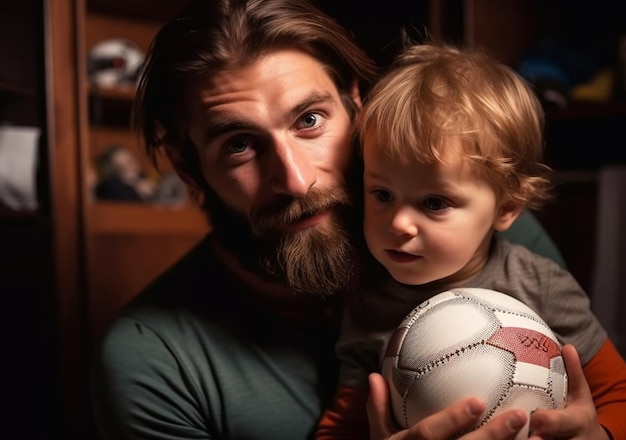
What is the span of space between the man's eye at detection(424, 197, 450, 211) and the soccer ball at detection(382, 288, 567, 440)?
5.1 inches

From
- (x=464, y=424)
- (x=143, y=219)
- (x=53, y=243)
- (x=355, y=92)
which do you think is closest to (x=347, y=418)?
(x=464, y=424)

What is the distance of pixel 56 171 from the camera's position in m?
2.39

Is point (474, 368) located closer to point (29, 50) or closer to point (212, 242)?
point (212, 242)

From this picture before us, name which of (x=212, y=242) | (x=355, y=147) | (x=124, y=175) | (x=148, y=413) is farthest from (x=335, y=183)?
(x=124, y=175)

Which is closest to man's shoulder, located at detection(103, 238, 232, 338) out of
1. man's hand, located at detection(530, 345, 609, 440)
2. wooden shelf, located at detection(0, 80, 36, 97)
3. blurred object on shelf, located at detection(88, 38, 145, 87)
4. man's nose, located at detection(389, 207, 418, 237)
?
man's nose, located at detection(389, 207, 418, 237)

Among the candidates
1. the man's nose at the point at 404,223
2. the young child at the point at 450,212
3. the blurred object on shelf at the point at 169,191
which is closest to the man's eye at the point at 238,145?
the young child at the point at 450,212

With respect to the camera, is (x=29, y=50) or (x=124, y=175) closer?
(x=29, y=50)

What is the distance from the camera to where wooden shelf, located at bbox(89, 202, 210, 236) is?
254 centimetres

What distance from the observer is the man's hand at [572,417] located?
1.00 metres

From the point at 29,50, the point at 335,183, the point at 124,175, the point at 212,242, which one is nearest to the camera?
the point at 335,183

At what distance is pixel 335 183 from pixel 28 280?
142cm

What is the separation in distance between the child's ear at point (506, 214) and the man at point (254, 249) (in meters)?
0.26

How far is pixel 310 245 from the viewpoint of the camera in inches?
52.7

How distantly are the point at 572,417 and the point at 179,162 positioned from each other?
3.04 ft
